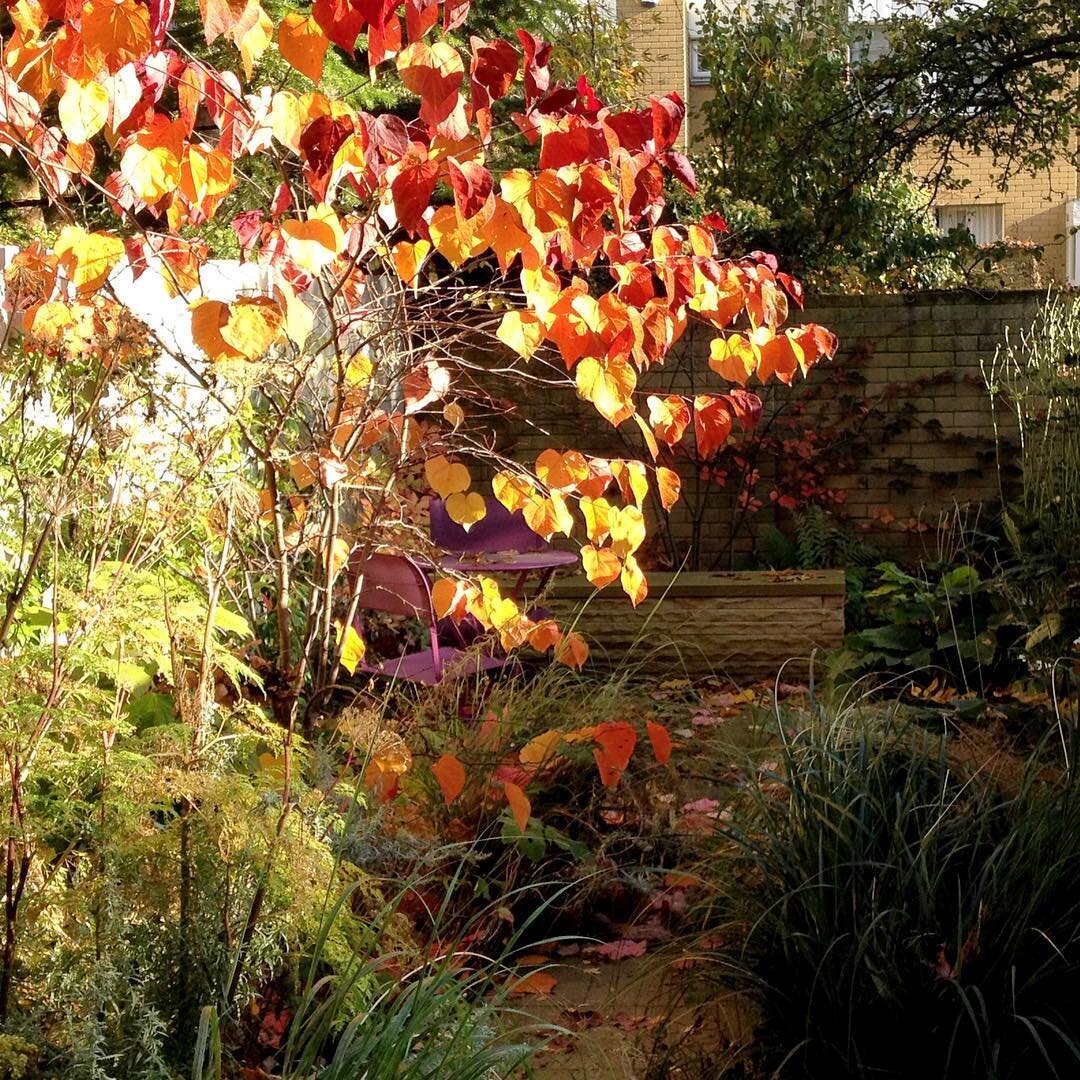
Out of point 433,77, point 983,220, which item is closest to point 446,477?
point 433,77

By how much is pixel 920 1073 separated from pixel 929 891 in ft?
0.93

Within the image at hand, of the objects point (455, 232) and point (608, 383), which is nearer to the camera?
point (455, 232)

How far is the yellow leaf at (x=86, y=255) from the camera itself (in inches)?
84.5

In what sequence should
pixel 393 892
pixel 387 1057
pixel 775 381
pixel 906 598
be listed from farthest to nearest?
pixel 775 381 → pixel 906 598 → pixel 393 892 → pixel 387 1057

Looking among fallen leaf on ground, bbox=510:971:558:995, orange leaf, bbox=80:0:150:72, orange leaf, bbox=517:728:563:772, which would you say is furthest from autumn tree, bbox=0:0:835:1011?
fallen leaf on ground, bbox=510:971:558:995

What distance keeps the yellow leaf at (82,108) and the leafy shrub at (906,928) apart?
5.38 ft

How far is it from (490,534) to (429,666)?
1.16 meters

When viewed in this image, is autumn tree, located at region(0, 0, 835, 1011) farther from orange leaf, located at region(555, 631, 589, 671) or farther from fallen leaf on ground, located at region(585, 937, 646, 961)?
fallen leaf on ground, located at region(585, 937, 646, 961)

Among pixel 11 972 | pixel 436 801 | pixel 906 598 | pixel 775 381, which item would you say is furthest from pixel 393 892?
pixel 775 381

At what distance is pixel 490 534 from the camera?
550cm

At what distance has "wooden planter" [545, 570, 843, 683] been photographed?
236 inches

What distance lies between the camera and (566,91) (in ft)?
7.84

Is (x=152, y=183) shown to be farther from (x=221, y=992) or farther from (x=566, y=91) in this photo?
(x=221, y=992)

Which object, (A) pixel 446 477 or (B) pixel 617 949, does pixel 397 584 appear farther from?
(B) pixel 617 949
